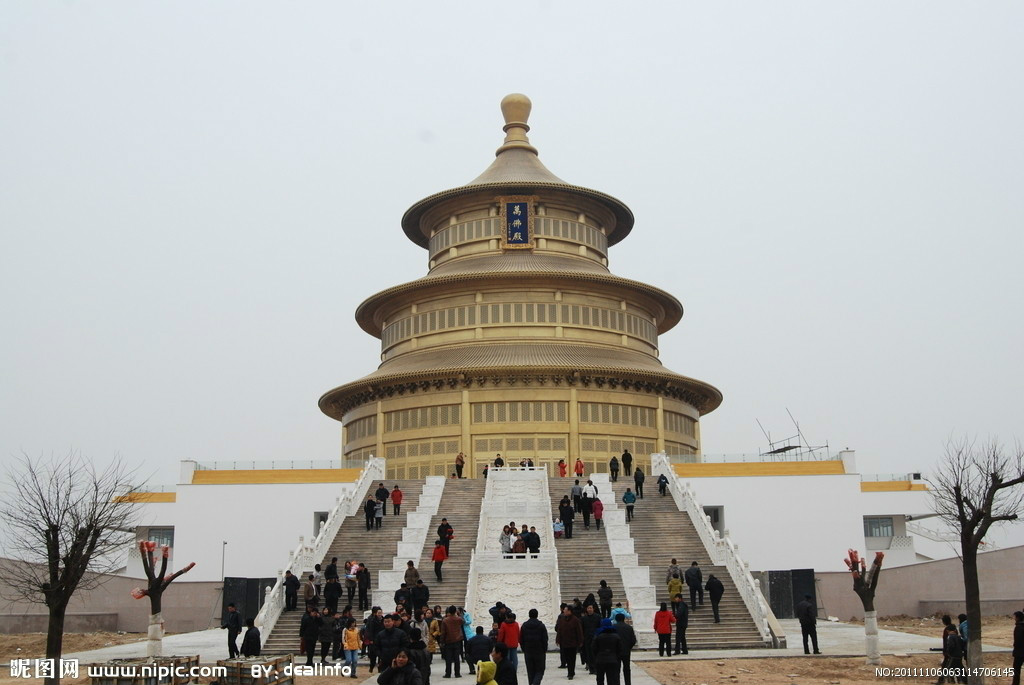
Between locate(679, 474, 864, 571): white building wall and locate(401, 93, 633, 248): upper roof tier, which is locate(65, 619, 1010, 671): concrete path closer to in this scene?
locate(679, 474, 864, 571): white building wall

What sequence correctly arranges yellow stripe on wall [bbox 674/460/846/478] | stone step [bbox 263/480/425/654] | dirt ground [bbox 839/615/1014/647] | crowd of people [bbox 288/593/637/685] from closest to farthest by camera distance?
crowd of people [bbox 288/593/637/685] < stone step [bbox 263/480/425/654] < dirt ground [bbox 839/615/1014/647] < yellow stripe on wall [bbox 674/460/846/478]

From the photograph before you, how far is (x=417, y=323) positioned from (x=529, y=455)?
999cm

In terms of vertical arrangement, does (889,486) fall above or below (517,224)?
below

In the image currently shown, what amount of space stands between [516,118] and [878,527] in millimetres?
30132

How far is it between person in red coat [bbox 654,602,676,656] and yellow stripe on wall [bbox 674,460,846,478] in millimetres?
18101

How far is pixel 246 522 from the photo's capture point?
136 feet

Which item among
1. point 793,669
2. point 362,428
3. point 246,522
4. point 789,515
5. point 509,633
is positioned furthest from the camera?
point 362,428

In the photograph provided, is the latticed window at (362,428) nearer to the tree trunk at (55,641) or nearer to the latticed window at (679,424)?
the latticed window at (679,424)

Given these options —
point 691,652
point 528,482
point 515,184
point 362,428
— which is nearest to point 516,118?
point 515,184

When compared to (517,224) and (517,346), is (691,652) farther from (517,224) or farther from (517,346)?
(517,224)

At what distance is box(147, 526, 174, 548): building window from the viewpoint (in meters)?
44.1

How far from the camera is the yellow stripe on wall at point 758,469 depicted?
41906 mm

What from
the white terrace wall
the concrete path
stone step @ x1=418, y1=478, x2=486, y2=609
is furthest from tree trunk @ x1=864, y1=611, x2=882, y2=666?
the white terrace wall

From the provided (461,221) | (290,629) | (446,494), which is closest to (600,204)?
(461,221)
